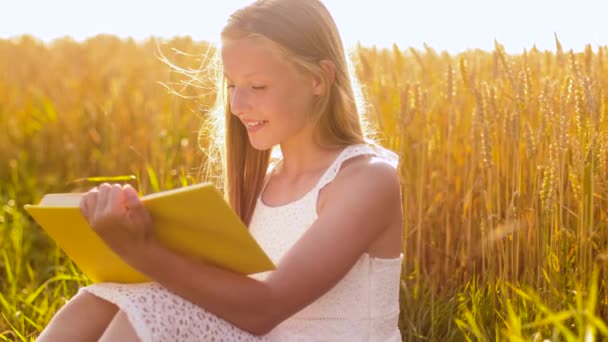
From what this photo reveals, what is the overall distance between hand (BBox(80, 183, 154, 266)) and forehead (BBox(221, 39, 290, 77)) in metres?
0.46

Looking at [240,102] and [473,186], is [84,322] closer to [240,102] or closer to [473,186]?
[240,102]

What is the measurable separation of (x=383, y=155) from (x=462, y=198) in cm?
93

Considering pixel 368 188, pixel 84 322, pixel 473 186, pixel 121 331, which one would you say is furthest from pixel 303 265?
pixel 473 186

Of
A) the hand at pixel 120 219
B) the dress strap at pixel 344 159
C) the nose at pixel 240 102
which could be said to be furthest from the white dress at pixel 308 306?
the nose at pixel 240 102

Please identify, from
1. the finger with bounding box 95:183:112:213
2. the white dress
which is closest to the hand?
the finger with bounding box 95:183:112:213

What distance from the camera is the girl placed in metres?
1.52

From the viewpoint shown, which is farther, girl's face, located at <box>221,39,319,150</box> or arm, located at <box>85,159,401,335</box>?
girl's face, located at <box>221,39,319,150</box>

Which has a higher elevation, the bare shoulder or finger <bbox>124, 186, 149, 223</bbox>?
finger <bbox>124, 186, 149, 223</bbox>

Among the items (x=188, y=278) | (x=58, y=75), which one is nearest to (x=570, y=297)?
(x=188, y=278)

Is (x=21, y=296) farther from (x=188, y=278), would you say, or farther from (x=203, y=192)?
(x=203, y=192)

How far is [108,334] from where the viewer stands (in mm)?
1544

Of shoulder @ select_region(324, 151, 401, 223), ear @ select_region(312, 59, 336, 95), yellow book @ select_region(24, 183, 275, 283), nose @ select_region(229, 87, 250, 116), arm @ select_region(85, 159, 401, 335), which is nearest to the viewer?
yellow book @ select_region(24, 183, 275, 283)

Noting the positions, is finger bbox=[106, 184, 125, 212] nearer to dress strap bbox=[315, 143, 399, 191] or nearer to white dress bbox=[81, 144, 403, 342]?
white dress bbox=[81, 144, 403, 342]

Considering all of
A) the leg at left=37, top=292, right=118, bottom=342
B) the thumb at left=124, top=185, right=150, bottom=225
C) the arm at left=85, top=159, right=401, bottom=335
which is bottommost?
the leg at left=37, top=292, right=118, bottom=342
